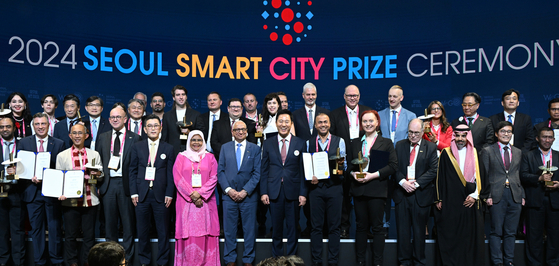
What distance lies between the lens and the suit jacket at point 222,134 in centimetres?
529

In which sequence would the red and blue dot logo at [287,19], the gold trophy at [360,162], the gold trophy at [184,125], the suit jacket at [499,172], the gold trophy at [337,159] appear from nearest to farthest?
1. the gold trophy at [360,162]
2. the gold trophy at [337,159]
3. the suit jacket at [499,172]
4. the gold trophy at [184,125]
5. the red and blue dot logo at [287,19]

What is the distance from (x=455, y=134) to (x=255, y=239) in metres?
2.62

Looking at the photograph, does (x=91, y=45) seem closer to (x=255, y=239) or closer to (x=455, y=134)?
(x=255, y=239)

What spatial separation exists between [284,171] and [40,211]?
9.49 ft

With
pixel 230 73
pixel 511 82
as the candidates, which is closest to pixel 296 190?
pixel 230 73

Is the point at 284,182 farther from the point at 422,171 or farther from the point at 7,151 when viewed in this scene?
the point at 7,151

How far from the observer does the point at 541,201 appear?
16.0 ft

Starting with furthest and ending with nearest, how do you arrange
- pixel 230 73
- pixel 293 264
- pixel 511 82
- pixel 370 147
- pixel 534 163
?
1. pixel 230 73
2. pixel 511 82
3. pixel 534 163
4. pixel 370 147
5. pixel 293 264

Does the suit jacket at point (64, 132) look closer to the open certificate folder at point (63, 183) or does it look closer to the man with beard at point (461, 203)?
the open certificate folder at point (63, 183)

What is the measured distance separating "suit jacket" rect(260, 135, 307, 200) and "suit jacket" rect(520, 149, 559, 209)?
2.71m

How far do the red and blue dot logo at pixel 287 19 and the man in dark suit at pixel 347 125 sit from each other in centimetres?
382

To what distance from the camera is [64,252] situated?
4.71m

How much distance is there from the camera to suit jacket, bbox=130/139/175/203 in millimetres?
4645

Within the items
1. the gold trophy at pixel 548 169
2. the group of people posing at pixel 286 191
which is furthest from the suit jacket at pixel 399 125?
the gold trophy at pixel 548 169
